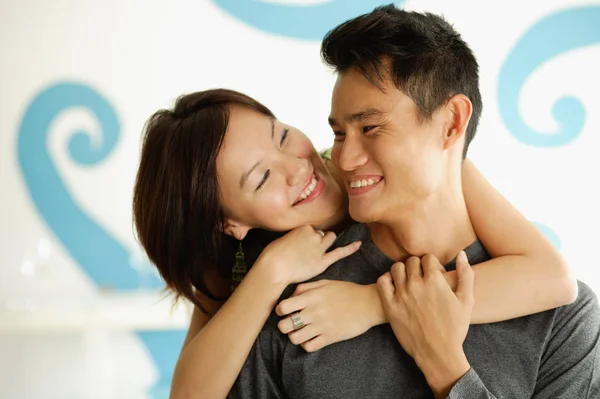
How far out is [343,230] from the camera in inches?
66.9

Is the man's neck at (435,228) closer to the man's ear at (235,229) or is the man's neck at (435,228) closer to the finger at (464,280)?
the finger at (464,280)

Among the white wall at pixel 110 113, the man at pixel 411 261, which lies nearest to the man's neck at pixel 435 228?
the man at pixel 411 261

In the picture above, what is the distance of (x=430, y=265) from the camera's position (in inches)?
54.6

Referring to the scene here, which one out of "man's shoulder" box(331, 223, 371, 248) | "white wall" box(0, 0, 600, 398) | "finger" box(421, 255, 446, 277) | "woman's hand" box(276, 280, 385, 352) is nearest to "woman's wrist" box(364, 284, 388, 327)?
"woman's hand" box(276, 280, 385, 352)

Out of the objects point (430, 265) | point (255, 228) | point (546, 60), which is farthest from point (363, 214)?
point (546, 60)

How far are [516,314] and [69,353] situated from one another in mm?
2512

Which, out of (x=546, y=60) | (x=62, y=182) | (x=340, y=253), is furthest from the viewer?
(x=546, y=60)

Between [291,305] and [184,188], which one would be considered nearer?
[291,305]

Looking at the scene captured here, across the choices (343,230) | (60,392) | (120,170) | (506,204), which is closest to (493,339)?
(506,204)

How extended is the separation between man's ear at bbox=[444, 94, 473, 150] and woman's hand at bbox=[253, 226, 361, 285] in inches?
11.9

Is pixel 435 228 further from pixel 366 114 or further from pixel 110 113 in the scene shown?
pixel 110 113

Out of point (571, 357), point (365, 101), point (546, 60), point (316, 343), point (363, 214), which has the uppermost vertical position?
point (365, 101)

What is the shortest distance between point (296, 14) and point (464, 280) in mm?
2341

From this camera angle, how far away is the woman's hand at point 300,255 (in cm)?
147
